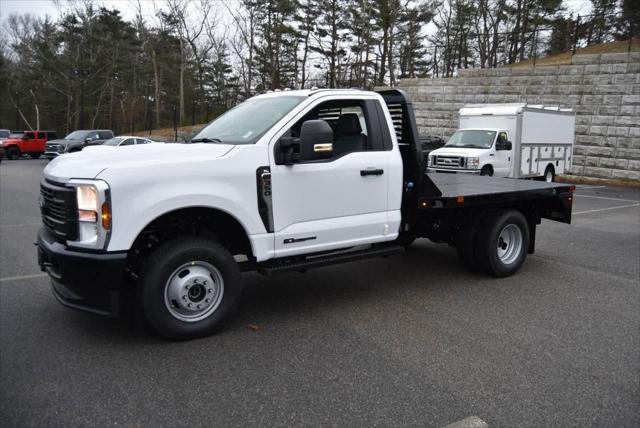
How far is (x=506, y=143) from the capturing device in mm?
18422

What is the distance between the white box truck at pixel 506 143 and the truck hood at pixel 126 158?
1445cm

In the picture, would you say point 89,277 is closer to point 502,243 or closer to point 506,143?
point 502,243

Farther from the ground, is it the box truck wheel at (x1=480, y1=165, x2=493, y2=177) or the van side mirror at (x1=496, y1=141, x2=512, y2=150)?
the van side mirror at (x1=496, y1=141, x2=512, y2=150)

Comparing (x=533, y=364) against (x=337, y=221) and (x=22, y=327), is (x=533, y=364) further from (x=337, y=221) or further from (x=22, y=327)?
(x=22, y=327)

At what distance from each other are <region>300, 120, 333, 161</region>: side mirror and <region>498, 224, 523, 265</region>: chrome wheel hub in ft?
10.7

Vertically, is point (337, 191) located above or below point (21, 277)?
above

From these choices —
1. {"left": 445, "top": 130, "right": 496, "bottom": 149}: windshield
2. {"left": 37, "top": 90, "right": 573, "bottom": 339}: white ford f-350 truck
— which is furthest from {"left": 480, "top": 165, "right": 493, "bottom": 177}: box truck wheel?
{"left": 37, "top": 90, "right": 573, "bottom": 339}: white ford f-350 truck

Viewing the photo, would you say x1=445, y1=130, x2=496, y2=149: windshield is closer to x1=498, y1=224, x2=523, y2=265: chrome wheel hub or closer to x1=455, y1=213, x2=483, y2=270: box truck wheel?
x1=498, y1=224, x2=523, y2=265: chrome wheel hub

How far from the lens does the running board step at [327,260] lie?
483 cm

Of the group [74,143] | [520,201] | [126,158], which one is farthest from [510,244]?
[74,143]

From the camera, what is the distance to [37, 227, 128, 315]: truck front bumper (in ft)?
13.0

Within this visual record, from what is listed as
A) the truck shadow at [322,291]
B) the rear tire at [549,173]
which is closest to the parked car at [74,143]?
the rear tire at [549,173]

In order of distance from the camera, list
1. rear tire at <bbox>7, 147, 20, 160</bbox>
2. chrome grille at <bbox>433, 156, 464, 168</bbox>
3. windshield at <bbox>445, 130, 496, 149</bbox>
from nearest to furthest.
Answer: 1. chrome grille at <bbox>433, 156, 464, 168</bbox>
2. windshield at <bbox>445, 130, 496, 149</bbox>
3. rear tire at <bbox>7, 147, 20, 160</bbox>

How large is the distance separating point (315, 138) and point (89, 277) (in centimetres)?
214
